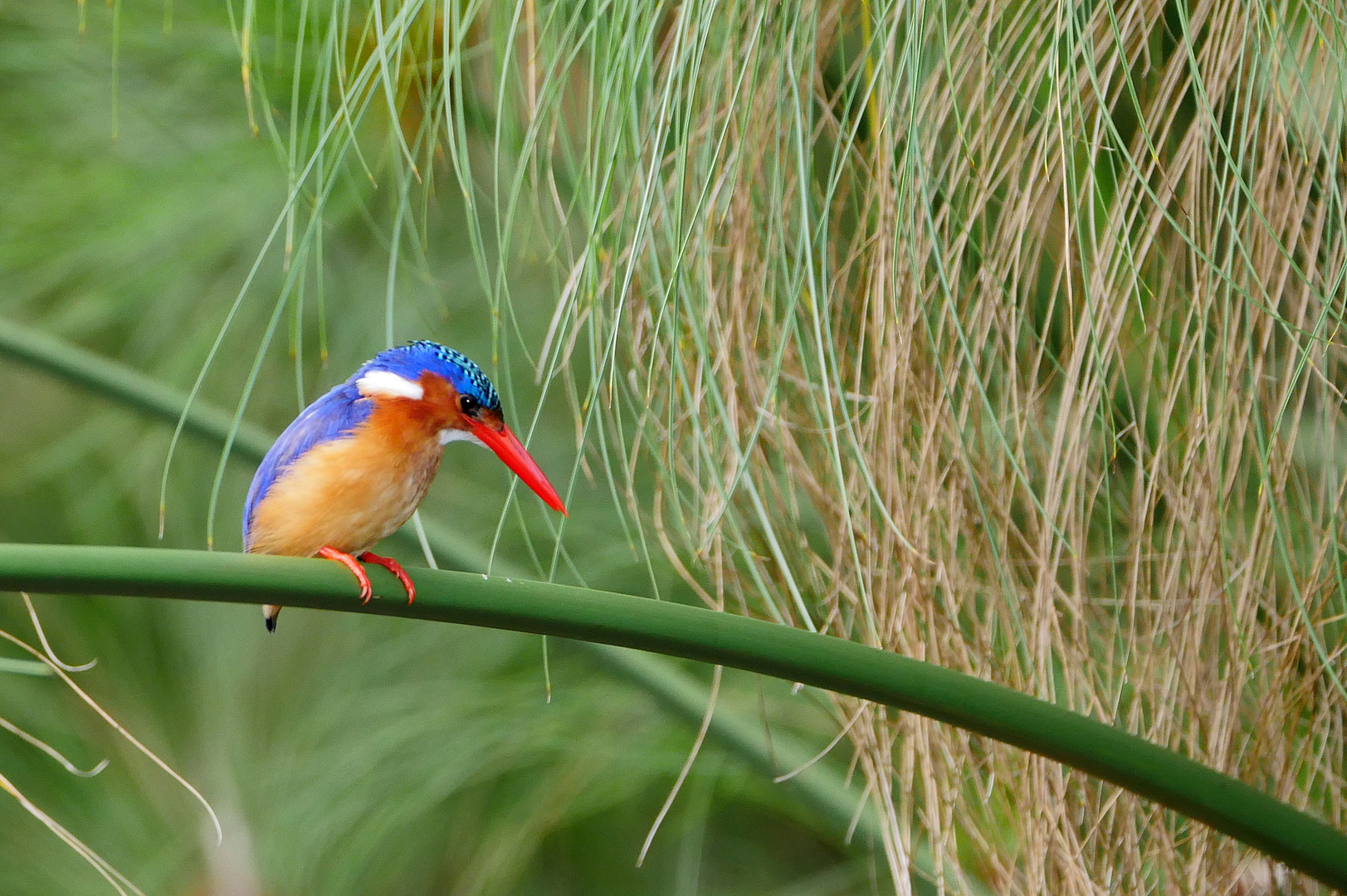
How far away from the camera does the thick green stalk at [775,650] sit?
14.6 inches

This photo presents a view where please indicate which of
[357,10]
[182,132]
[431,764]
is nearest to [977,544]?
[431,764]

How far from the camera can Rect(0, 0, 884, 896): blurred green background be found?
1252 mm

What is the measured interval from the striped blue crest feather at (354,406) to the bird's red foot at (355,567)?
5 cm

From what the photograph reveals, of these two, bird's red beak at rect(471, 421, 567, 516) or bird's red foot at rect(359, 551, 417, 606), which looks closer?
bird's red foot at rect(359, 551, 417, 606)

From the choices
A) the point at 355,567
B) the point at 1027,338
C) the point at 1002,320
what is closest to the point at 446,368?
the point at 355,567

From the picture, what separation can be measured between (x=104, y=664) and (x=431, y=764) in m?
0.44

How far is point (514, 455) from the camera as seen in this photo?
55 centimetres

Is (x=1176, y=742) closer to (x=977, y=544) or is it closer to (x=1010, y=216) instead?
(x=977, y=544)

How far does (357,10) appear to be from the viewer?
1.24 metres

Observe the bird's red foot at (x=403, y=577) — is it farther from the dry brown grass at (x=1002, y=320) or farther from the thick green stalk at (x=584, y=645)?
the thick green stalk at (x=584, y=645)

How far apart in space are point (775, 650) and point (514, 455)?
19cm

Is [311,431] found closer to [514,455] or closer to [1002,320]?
[514,455]

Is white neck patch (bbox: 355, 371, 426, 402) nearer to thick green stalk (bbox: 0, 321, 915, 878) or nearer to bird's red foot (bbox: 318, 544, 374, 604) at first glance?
bird's red foot (bbox: 318, 544, 374, 604)

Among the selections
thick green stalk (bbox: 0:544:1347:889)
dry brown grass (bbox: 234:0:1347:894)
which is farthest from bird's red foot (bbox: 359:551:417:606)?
dry brown grass (bbox: 234:0:1347:894)
